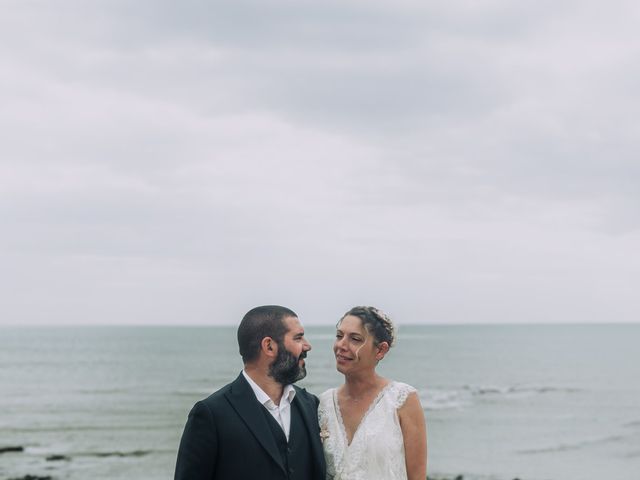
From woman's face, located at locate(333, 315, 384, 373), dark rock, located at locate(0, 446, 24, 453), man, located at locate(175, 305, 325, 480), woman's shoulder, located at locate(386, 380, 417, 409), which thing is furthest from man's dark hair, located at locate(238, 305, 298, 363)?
dark rock, located at locate(0, 446, 24, 453)

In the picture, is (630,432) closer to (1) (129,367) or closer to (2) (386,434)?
(2) (386,434)

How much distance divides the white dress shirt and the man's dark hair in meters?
0.16

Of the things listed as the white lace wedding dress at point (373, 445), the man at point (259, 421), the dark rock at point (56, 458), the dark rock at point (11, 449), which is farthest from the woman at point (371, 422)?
the dark rock at point (11, 449)

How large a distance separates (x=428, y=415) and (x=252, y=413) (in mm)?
36294

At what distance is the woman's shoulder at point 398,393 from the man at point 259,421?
0.80m

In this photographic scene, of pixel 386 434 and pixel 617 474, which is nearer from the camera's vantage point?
pixel 386 434

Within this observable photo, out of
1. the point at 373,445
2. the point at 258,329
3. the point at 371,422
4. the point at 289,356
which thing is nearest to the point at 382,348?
the point at 371,422

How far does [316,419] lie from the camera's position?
542 cm

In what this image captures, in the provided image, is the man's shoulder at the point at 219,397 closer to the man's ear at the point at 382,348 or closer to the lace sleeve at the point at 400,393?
the man's ear at the point at 382,348

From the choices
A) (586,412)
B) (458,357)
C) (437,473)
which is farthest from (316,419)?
(458,357)

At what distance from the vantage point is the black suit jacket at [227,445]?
4.69 m

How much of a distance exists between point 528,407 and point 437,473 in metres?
22.7

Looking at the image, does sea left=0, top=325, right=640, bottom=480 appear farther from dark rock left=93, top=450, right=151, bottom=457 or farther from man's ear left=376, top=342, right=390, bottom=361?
man's ear left=376, top=342, right=390, bottom=361

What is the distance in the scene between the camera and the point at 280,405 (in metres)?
4.94
